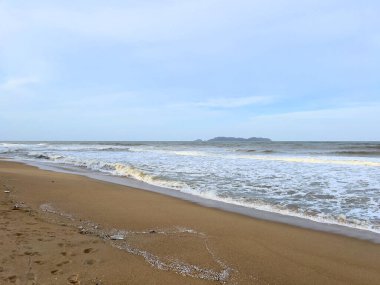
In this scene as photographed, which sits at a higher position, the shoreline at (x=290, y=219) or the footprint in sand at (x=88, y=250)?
the footprint in sand at (x=88, y=250)

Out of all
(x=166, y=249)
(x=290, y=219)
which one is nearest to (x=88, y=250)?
(x=166, y=249)

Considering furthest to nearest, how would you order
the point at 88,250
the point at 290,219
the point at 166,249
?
1. the point at 290,219
2. the point at 166,249
3. the point at 88,250

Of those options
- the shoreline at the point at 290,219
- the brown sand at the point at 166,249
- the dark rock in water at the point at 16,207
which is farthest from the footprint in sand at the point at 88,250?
the shoreline at the point at 290,219

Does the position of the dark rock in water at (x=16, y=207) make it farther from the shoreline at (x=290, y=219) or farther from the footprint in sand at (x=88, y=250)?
the shoreline at (x=290, y=219)

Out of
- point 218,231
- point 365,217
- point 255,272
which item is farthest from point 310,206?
point 255,272

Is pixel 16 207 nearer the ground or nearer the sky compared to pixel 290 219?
nearer the sky

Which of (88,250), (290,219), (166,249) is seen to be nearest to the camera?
(88,250)

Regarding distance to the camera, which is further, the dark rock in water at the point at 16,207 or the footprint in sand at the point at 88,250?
the dark rock in water at the point at 16,207

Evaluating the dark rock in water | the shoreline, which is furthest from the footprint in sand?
the shoreline

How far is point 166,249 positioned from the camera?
16.1 feet

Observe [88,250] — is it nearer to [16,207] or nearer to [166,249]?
[166,249]

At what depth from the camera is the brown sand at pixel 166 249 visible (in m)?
3.96

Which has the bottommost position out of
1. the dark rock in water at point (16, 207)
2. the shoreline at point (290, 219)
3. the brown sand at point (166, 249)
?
the shoreline at point (290, 219)

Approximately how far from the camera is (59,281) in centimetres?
366
